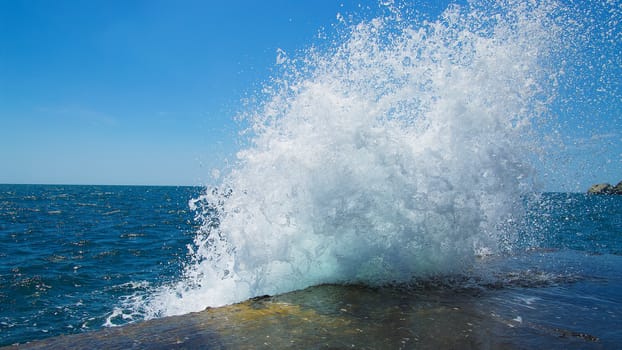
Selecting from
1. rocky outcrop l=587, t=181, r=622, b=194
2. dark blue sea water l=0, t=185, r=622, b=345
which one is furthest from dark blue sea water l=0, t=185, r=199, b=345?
rocky outcrop l=587, t=181, r=622, b=194

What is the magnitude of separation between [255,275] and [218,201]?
70.1 inches

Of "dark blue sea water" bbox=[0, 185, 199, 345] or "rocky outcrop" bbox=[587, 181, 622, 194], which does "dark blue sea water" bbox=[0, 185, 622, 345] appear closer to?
"dark blue sea water" bbox=[0, 185, 199, 345]

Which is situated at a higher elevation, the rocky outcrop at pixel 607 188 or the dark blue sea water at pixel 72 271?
the rocky outcrop at pixel 607 188

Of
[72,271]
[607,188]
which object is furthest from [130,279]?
[607,188]

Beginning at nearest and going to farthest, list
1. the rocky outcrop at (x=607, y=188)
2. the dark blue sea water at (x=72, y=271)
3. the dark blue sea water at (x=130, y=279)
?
the dark blue sea water at (x=130, y=279)
the dark blue sea water at (x=72, y=271)
the rocky outcrop at (x=607, y=188)

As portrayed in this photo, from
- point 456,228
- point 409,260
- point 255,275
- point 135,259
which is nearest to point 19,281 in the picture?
point 135,259

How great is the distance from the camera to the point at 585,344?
3.50 meters

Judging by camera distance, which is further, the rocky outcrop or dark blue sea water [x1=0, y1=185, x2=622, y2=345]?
the rocky outcrop

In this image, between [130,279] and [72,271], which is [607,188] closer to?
[130,279]

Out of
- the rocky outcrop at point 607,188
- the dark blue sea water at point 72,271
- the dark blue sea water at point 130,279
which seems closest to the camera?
the dark blue sea water at point 130,279

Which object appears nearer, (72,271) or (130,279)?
(130,279)

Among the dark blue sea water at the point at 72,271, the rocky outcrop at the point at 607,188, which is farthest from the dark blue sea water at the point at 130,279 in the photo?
the rocky outcrop at the point at 607,188

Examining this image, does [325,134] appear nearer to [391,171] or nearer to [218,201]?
[391,171]

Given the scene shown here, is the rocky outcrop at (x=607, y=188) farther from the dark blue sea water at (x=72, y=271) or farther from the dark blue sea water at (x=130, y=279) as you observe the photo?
the dark blue sea water at (x=72, y=271)
